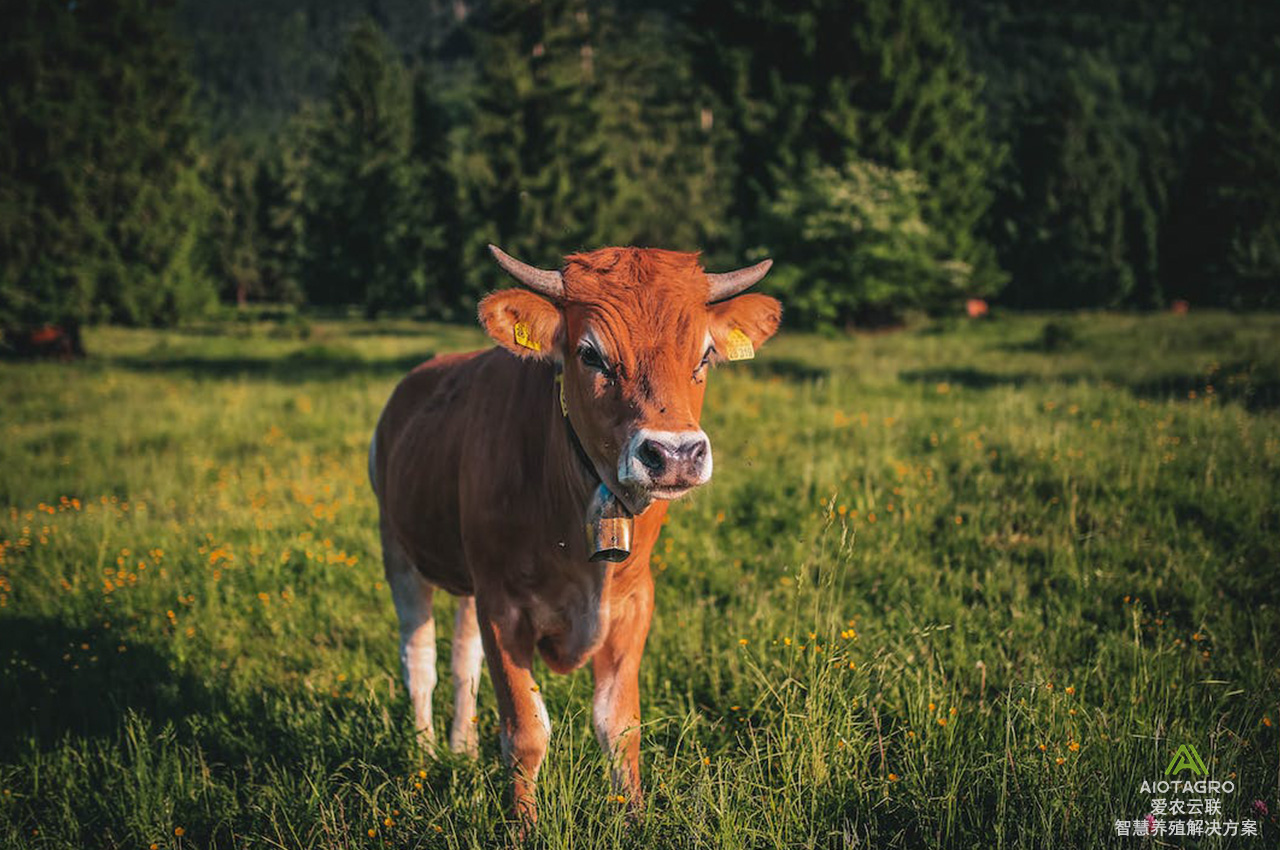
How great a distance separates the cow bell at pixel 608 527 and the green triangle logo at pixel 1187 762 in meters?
1.91

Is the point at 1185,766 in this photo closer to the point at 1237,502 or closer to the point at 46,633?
the point at 1237,502

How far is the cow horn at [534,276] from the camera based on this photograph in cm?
259

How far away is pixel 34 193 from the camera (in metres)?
18.4

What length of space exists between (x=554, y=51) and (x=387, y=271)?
1626 centimetres

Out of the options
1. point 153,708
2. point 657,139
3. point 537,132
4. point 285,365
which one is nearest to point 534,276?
point 153,708

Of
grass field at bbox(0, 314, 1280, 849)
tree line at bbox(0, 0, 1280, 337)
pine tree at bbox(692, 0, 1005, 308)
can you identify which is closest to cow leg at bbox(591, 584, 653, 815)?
grass field at bbox(0, 314, 1280, 849)

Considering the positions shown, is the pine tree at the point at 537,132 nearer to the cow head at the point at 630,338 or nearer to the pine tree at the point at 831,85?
the pine tree at the point at 831,85

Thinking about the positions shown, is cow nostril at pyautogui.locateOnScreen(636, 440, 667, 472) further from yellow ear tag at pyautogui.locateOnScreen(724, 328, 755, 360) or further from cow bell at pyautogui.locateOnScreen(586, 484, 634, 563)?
yellow ear tag at pyautogui.locateOnScreen(724, 328, 755, 360)

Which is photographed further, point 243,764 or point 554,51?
point 554,51

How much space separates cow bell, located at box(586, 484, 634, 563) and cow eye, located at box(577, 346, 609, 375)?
414 mm

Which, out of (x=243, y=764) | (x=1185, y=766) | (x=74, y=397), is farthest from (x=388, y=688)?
(x=74, y=397)

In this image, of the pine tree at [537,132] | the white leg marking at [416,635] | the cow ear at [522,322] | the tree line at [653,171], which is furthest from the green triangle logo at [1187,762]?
the pine tree at [537,132]

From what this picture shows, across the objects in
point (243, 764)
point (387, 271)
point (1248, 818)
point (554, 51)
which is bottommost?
point (243, 764)

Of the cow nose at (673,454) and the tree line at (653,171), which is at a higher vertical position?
the tree line at (653,171)
